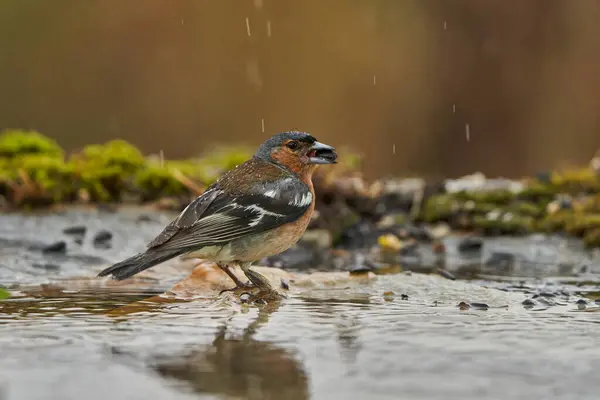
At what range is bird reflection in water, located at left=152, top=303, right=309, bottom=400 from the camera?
8.91ft

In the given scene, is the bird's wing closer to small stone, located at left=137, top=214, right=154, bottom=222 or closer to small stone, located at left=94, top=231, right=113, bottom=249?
small stone, located at left=94, top=231, right=113, bottom=249

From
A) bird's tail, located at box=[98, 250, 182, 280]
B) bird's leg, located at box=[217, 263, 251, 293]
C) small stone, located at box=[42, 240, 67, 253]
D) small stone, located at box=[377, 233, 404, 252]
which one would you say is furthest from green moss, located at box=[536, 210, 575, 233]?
bird's tail, located at box=[98, 250, 182, 280]

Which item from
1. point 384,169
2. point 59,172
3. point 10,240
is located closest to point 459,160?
point 384,169

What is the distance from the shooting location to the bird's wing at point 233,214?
4801 mm

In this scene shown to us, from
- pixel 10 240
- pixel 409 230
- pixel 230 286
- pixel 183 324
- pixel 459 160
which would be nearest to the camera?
pixel 183 324

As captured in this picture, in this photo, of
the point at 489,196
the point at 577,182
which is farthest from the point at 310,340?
the point at 577,182

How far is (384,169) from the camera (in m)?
15.3

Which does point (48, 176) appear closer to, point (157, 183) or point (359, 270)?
point (157, 183)

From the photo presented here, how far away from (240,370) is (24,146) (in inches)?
236

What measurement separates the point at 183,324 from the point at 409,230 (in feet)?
13.8

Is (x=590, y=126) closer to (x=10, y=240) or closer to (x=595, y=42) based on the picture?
(x=595, y=42)

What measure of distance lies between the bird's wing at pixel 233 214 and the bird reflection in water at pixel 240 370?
1353 mm

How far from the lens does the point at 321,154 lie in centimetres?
563

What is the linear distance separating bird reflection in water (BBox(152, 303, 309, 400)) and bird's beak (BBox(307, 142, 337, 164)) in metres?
2.21
